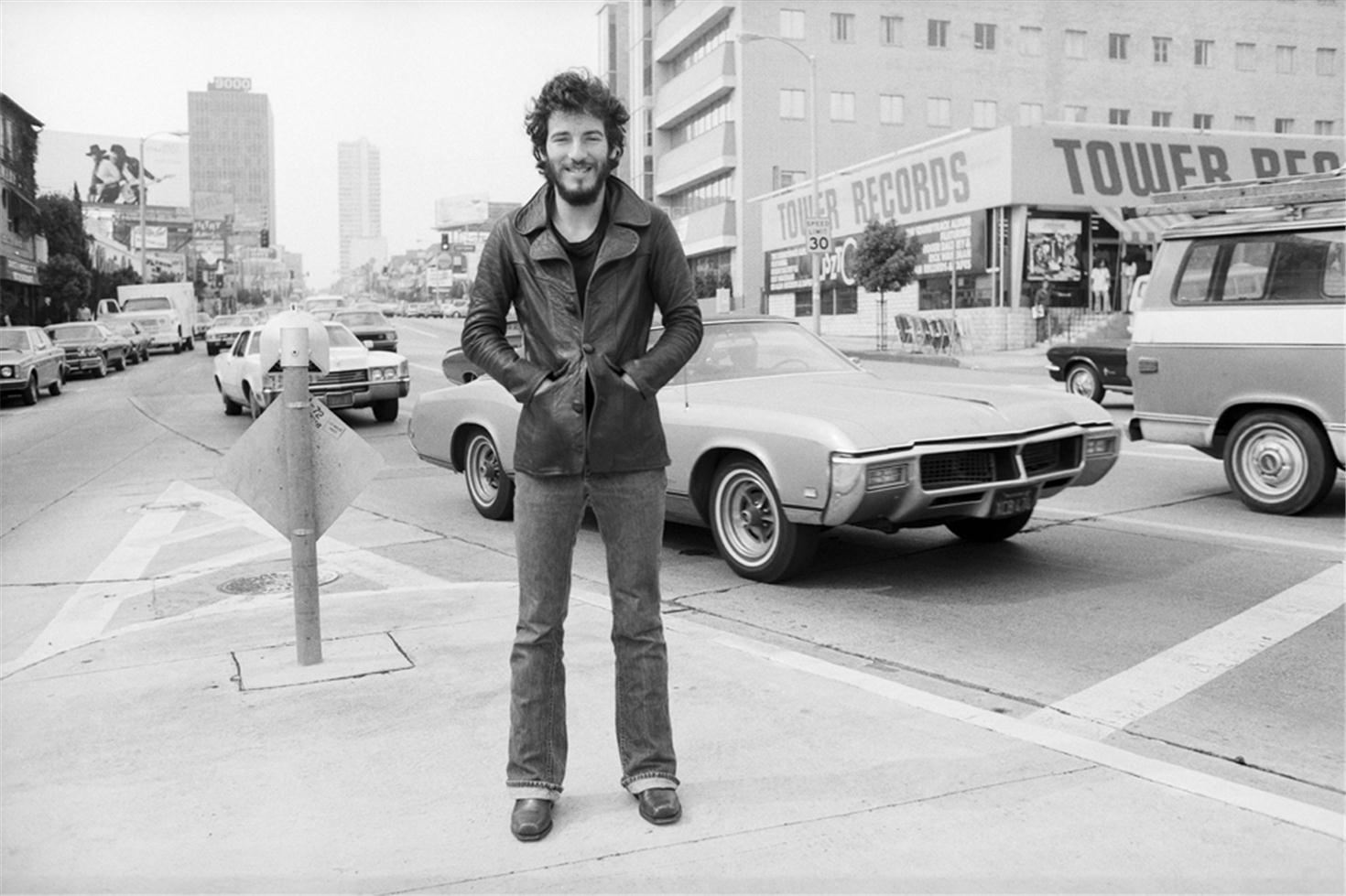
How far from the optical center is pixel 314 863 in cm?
338

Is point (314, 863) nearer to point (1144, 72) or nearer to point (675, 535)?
point (675, 535)

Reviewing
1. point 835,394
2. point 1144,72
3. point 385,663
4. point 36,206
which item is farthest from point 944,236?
point 36,206

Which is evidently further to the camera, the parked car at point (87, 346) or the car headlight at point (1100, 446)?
the parked car at point (87, 346)

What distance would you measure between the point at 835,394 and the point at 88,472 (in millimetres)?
9399

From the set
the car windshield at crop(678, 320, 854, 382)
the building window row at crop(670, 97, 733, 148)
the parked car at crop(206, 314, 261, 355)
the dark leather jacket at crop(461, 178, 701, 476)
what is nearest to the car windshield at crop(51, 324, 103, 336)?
the parked car at crop(206, 314, 261, 355)

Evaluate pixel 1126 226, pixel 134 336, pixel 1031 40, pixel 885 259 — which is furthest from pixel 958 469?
pixel 1031 40

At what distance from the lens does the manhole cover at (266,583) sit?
7121mm

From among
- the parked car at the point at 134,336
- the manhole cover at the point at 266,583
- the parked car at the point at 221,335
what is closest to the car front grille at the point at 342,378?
the manhole cover at the point at 266,583

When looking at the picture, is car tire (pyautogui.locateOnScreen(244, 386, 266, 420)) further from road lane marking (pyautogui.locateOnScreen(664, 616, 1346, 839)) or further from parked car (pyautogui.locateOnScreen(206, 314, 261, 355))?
parked car (pyautogui.locateOnScreen(206, 314, 261, 355))

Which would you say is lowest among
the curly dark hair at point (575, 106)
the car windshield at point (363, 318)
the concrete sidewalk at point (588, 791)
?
the concrete sidewalk at point (588, 791)

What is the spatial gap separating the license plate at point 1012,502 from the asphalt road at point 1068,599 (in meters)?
0.40

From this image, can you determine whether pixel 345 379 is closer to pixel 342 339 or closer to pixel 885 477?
pixel 342 339

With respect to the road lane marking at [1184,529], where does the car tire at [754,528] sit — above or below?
above

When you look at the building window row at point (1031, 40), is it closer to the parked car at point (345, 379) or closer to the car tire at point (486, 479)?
the parked car at point (345, 379)
